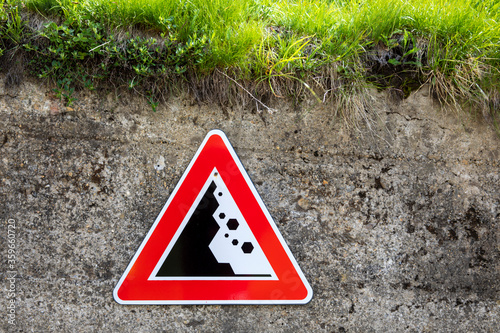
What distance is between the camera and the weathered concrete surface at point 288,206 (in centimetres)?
188

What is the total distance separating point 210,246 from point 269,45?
44.6 inches

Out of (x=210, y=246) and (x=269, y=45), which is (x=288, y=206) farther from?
(x=269, y=45)

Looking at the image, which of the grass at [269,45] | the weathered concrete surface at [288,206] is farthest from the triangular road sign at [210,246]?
the grass at [269,45]

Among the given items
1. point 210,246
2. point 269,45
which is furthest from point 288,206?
point 269,45

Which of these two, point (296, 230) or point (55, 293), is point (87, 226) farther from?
point (296, 230)

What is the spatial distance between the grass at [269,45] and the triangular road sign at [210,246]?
1.57ft

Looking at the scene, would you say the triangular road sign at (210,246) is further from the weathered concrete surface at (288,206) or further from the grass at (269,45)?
the grass at (269,45)

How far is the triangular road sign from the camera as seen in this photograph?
1.84 m

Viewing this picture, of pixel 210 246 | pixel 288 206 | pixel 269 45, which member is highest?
pixel 269 45

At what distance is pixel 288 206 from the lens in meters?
1.96

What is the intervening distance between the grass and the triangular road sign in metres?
0.48

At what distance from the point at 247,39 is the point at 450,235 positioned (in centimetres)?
158

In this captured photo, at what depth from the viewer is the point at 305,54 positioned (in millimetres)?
1994

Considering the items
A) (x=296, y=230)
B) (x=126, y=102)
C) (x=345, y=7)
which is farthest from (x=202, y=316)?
(x=345, y=7)
